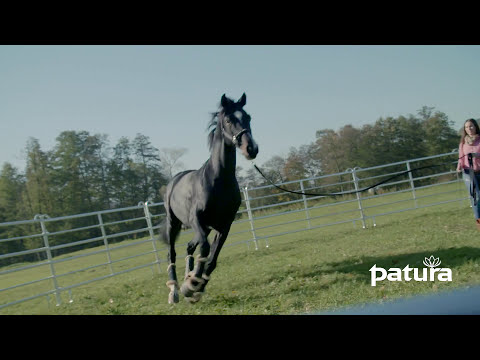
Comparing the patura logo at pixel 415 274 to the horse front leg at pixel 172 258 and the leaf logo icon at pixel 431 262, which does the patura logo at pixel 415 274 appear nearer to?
the leaf logo icon at pixel 431 262

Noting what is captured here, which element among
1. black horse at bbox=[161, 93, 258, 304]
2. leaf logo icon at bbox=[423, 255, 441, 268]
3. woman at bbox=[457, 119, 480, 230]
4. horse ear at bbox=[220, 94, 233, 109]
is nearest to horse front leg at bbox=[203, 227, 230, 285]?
black horse at bbox=[161, 93, 258, 304]

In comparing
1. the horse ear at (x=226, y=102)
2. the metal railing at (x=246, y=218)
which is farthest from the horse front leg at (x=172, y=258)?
the horse ear at (x=226, y=102)

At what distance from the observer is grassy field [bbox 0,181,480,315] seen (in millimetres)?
3170

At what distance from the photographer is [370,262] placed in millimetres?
4449

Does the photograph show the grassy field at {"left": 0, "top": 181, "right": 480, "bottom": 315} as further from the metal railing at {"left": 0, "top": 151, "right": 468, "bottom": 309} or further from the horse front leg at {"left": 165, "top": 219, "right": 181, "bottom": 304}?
the metal railing at {"left": 0, "top": 151, "right": 468, "bottom": 309}

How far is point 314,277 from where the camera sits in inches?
165

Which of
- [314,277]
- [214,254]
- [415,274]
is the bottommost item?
[314,277]

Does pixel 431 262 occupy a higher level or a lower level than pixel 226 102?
lower

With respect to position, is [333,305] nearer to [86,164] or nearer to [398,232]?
[398,232]

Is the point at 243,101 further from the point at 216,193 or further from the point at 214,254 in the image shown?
the point at 214,254

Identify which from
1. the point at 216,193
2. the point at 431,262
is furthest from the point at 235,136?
the point at 431,262

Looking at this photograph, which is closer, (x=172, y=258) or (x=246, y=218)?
(x=172, y=258)
